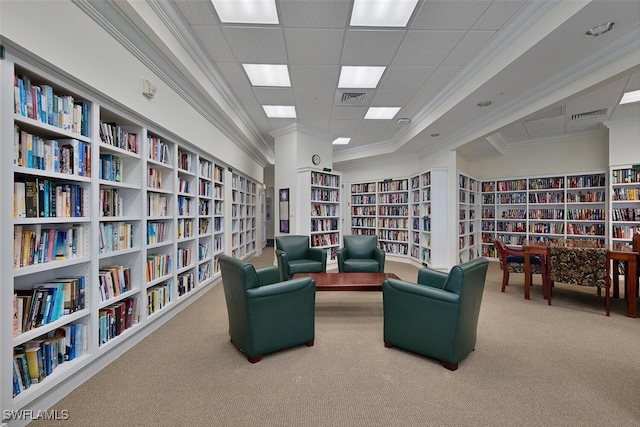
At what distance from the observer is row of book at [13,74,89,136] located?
5.33ft

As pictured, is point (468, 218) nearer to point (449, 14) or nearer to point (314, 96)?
point (314, 96)

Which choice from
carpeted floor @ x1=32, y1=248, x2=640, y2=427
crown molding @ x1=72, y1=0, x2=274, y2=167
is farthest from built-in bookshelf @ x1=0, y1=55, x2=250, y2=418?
crown molding @ x1=72, y1=0, x2=274, y2=167

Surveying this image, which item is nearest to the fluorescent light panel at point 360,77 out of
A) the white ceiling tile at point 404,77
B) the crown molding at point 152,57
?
the white ceiling tile at point 404,77

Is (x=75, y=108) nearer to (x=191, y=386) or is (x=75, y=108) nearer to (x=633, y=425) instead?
(x=191, y=386)

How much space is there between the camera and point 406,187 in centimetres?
724

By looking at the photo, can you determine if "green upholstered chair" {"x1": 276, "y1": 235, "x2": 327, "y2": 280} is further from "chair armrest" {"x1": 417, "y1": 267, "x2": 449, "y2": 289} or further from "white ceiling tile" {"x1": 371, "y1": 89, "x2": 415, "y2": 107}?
"white ceiling tile" {"x1": 371, "y1": 89, "x2": 415, "y2": 107}

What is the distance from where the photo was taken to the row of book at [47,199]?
1.65 meters

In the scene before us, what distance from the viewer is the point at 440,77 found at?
383 cm

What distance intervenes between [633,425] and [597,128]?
626 cm

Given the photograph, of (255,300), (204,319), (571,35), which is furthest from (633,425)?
(204,319)

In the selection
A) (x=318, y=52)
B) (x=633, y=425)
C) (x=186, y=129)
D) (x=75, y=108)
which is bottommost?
(x=633, y=425)

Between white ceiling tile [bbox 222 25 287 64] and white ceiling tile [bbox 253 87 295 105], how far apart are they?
28.7 inches

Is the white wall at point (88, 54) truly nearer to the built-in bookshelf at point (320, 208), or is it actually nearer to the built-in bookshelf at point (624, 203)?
the built-in bookshelf at point (320, 208)

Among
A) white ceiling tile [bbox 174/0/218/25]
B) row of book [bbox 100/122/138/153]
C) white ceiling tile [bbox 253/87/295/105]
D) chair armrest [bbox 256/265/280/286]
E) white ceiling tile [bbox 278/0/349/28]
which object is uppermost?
white ceiling tile [bbox 174/0/218/25]
